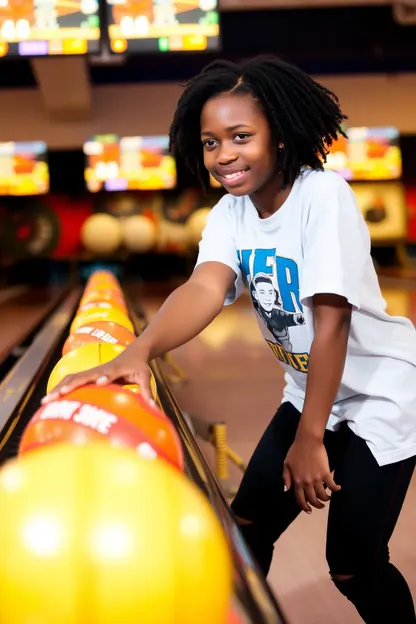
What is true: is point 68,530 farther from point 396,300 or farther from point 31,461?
point 396,300

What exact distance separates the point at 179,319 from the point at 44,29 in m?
4.71

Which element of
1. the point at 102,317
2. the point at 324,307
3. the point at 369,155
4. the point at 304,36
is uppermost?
the point at 304,36

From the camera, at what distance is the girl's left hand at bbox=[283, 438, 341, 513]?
130cm

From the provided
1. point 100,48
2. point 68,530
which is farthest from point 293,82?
point 100,48

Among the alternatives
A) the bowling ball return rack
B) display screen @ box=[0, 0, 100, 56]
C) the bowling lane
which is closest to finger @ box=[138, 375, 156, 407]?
the bowling ball return rack

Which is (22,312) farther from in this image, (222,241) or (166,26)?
(222,241)

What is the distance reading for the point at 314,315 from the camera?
4.36ft

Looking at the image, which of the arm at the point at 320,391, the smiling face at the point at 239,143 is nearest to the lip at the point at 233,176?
the smiling face at the point at 239,143

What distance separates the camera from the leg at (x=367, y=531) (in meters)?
1.38

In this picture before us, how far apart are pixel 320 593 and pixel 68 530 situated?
4.45ft

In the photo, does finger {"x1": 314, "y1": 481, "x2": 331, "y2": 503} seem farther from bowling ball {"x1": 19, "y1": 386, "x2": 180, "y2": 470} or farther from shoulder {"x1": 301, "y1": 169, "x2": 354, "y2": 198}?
shoulder {"x1": 301, "y1": 169, "x2": 354, "y2": 198}

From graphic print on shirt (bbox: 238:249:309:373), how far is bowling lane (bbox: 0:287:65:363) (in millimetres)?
2698

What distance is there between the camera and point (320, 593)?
1938mm

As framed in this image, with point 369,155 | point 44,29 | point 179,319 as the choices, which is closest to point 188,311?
point 179,319
